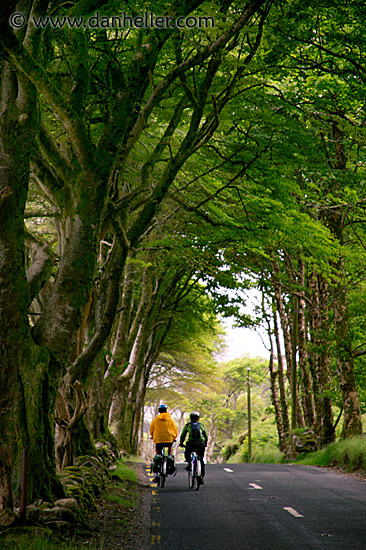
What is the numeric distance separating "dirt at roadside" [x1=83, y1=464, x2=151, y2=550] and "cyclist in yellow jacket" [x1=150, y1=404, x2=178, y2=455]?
299 centimetres

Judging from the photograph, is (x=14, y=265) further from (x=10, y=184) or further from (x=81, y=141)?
(x=81, y=141)

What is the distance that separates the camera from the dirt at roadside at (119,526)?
24.2 feet

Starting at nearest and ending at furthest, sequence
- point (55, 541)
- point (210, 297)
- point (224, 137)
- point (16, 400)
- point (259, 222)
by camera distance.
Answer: point (55, 541), point (16, 400), point (224, 137), point (259, 222), point (210, 297)

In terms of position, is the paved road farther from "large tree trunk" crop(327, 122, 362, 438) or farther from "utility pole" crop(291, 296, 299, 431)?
"utility pole" crop(291, 296, 299, 431)

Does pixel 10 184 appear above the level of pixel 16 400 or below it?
above

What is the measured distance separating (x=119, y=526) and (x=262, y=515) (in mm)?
2495

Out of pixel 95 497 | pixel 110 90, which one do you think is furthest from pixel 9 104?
pixel 95 497

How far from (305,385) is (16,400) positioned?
19850 millimetres

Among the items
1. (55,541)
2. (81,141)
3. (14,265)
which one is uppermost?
(81,141)

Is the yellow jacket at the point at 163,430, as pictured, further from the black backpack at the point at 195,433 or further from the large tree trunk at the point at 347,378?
the large tree trunk at the point at 347,378

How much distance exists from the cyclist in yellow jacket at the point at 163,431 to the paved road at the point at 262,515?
1069 mm

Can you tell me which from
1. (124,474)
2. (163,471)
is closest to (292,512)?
(163,471)

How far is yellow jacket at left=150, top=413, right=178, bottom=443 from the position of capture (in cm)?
1448

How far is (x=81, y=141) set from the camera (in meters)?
8.83
